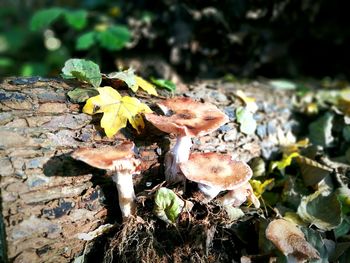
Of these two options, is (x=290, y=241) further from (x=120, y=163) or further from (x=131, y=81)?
(x=131, y=81)

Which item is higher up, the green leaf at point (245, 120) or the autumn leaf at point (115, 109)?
the autumn leaf at point (115, 109)

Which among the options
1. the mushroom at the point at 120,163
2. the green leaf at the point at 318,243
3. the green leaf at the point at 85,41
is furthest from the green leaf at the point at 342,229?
the green leaf at the point at 85,41

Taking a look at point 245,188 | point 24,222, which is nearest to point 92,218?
point 24,222

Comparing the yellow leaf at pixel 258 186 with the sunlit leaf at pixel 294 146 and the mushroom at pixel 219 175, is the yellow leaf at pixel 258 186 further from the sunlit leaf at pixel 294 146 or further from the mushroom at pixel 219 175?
the sunlit leaf at pixel 294 146

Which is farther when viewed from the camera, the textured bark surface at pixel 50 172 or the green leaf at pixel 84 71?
the green leaf at pixel 84 71

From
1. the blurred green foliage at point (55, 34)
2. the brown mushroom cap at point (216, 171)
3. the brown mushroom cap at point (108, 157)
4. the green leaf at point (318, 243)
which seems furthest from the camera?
the blurred green foliage at point (55, 34)

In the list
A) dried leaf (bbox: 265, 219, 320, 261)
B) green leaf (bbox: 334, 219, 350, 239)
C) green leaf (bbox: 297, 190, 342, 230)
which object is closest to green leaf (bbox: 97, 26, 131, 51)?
green leaf (bbox: 297, 190, 342, 230)

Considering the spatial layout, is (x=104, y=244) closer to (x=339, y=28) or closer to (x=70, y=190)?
(x=70, y=190)
